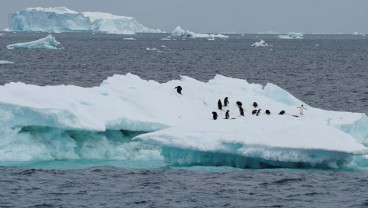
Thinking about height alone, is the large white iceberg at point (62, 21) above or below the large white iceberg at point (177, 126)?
above

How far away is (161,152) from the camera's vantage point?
19.7 m

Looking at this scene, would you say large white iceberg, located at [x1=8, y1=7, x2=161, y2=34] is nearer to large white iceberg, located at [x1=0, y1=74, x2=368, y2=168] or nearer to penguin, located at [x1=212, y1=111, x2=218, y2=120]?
large white iceberg, located at [x1=0, y1=74, x2=368, y2=168]

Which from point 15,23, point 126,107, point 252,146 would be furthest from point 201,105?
point 15,23

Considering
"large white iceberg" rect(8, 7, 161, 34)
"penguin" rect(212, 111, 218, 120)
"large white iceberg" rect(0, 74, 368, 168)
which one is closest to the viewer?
"large white iceberg" rect(0, 74, 368, 168)

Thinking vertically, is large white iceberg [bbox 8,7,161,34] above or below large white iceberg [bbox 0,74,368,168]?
above

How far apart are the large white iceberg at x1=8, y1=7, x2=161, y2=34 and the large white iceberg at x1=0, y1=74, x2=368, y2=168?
124844 mm

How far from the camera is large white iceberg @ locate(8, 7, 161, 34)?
5802 inches

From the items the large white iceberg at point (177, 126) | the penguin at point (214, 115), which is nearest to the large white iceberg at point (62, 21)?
the large white iceberg at point (177, 126)

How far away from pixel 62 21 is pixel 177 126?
5276 inches

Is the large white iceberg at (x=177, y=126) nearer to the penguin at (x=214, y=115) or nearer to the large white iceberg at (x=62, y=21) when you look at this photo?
the penguin at (x=214, y=115)

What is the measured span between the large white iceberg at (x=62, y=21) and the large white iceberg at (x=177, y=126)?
410 ft

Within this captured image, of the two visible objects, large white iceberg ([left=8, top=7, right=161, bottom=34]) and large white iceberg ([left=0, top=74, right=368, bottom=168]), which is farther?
large white iceberg ([left=8, top=7, right=161, bottom=34])

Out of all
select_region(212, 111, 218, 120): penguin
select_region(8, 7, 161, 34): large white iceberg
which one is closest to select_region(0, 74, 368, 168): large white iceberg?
select_region(212, 111, 218, 120): penguin

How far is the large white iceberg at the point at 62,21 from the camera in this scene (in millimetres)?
147375
